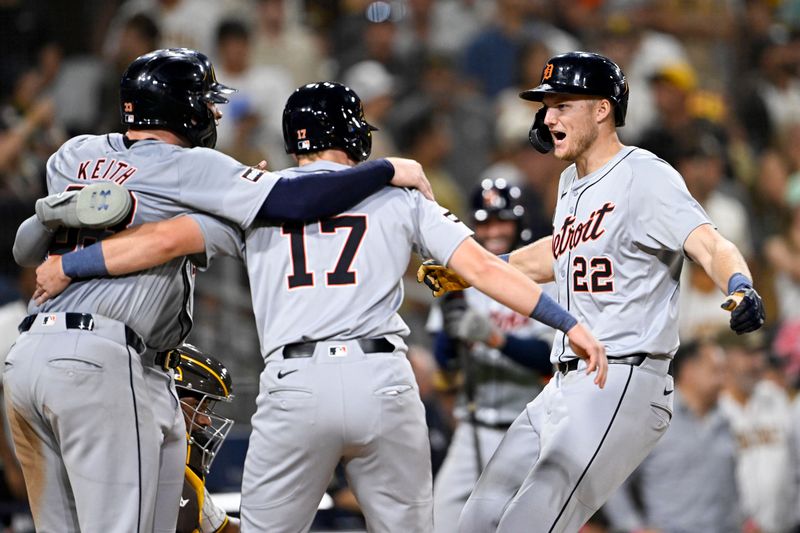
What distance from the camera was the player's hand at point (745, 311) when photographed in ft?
11.4

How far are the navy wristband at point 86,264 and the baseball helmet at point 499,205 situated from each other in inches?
99.6

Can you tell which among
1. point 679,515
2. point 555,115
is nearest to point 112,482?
point 555,115

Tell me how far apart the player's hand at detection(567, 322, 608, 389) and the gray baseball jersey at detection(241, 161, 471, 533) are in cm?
47

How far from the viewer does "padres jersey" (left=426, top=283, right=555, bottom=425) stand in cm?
569

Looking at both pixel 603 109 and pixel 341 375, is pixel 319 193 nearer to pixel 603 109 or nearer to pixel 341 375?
pixel 341 375

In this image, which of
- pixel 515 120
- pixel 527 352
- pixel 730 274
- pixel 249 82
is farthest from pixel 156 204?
pixel 515 120

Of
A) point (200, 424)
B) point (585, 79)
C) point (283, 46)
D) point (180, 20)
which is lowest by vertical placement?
point (200, 424)

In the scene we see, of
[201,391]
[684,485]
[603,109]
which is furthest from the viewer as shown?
[684,485]

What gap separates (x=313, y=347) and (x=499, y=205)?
91.9 inches

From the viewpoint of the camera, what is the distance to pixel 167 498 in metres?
3.93

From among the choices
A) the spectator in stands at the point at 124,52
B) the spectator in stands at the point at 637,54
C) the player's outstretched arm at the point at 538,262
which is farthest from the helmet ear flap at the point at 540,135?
the spectator in stands at the point at 637,54

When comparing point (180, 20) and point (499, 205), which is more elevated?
point (180, 20)

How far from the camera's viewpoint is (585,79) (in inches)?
163

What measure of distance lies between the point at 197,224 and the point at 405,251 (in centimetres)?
68
